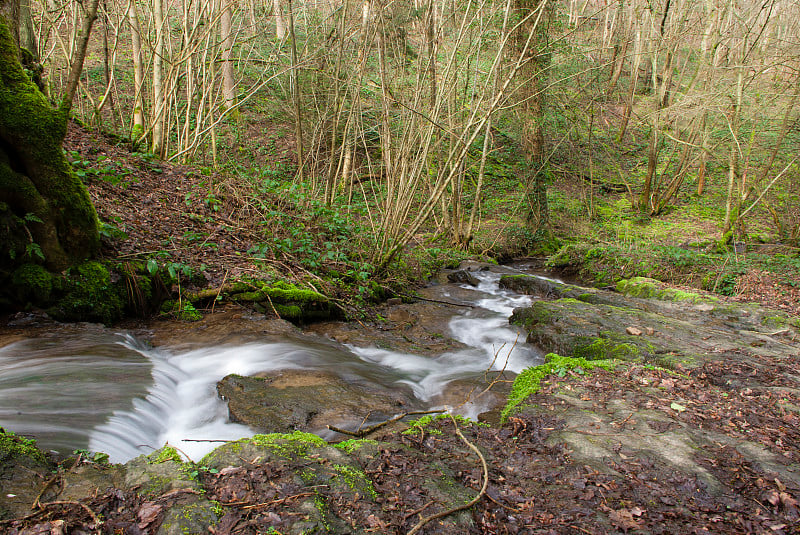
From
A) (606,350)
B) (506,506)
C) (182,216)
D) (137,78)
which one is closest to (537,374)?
(606,350)

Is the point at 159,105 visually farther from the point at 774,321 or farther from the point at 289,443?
the point at 774,321

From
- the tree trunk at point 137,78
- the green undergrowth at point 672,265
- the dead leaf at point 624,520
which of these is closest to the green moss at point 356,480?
the dead leaf at point 624,520

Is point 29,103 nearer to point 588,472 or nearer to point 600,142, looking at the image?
point 588,472

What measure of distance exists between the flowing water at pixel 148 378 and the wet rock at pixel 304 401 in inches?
5.6

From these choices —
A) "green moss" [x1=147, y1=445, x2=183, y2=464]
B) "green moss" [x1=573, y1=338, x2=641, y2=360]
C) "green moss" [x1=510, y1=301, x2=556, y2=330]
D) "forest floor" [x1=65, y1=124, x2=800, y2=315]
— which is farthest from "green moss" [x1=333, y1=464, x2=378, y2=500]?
"green moss" [x1=510, y1=301, x2=556, y2=330]

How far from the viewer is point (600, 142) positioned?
21.0 meters

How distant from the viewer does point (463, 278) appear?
33.3ft

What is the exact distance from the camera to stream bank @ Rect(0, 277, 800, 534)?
1918 mm

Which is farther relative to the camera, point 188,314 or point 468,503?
point 188,314

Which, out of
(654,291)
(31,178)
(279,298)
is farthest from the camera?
(654,291)

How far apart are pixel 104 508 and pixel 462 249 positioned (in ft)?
35.9

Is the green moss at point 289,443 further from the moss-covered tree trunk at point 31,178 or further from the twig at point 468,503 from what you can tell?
the moss-covered tree trunk at point 31,178

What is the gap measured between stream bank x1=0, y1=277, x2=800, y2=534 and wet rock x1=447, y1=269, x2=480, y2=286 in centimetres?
600

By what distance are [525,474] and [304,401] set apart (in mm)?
1958
